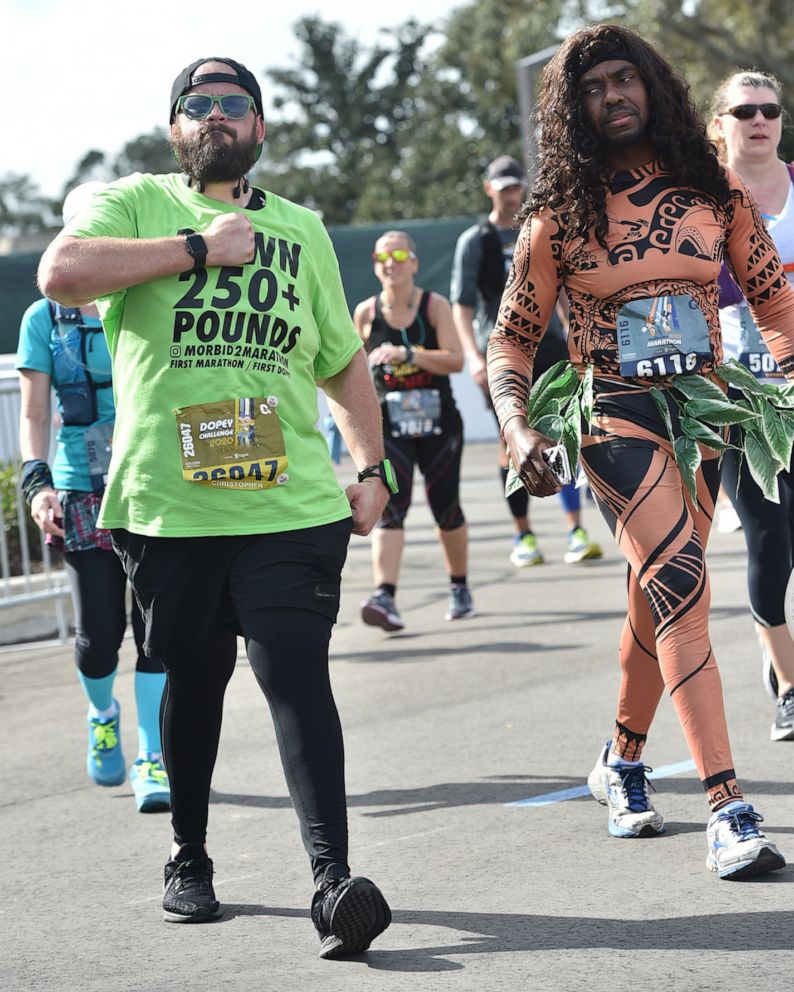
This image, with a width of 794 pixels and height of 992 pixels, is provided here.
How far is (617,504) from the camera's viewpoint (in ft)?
13.9

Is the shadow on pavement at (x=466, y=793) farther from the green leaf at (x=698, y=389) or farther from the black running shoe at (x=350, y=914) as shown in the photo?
the black running shoe at (x=350, y=914)

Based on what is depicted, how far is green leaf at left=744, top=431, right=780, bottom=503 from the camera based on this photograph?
445 centimetres

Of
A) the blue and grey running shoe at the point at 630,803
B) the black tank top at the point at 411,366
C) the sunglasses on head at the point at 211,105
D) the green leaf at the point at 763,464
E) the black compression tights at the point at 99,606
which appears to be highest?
the sunglasses on head at the point at 211,105

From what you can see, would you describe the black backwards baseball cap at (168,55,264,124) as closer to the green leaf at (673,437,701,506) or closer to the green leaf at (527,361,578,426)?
the green leaf at (527,361,578,426)

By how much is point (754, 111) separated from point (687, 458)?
1.76 meters

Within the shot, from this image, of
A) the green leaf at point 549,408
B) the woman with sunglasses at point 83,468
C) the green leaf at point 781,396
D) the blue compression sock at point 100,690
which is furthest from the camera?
the blue compression sock at point 100,690

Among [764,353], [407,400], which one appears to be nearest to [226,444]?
[764,353]

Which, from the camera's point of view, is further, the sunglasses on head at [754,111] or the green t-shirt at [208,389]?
the sunglasses on head at [754,111]

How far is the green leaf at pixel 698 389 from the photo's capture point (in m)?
4.26

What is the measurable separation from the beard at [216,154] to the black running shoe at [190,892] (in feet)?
5.52

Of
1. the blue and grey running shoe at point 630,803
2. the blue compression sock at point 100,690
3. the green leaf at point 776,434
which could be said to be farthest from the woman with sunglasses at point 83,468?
the green leaf at point 776,434

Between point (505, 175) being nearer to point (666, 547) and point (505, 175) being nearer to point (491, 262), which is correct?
point (491, 262)

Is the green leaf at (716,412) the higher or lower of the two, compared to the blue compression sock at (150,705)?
higher

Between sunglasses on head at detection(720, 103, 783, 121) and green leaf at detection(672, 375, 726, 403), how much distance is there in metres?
1.58
